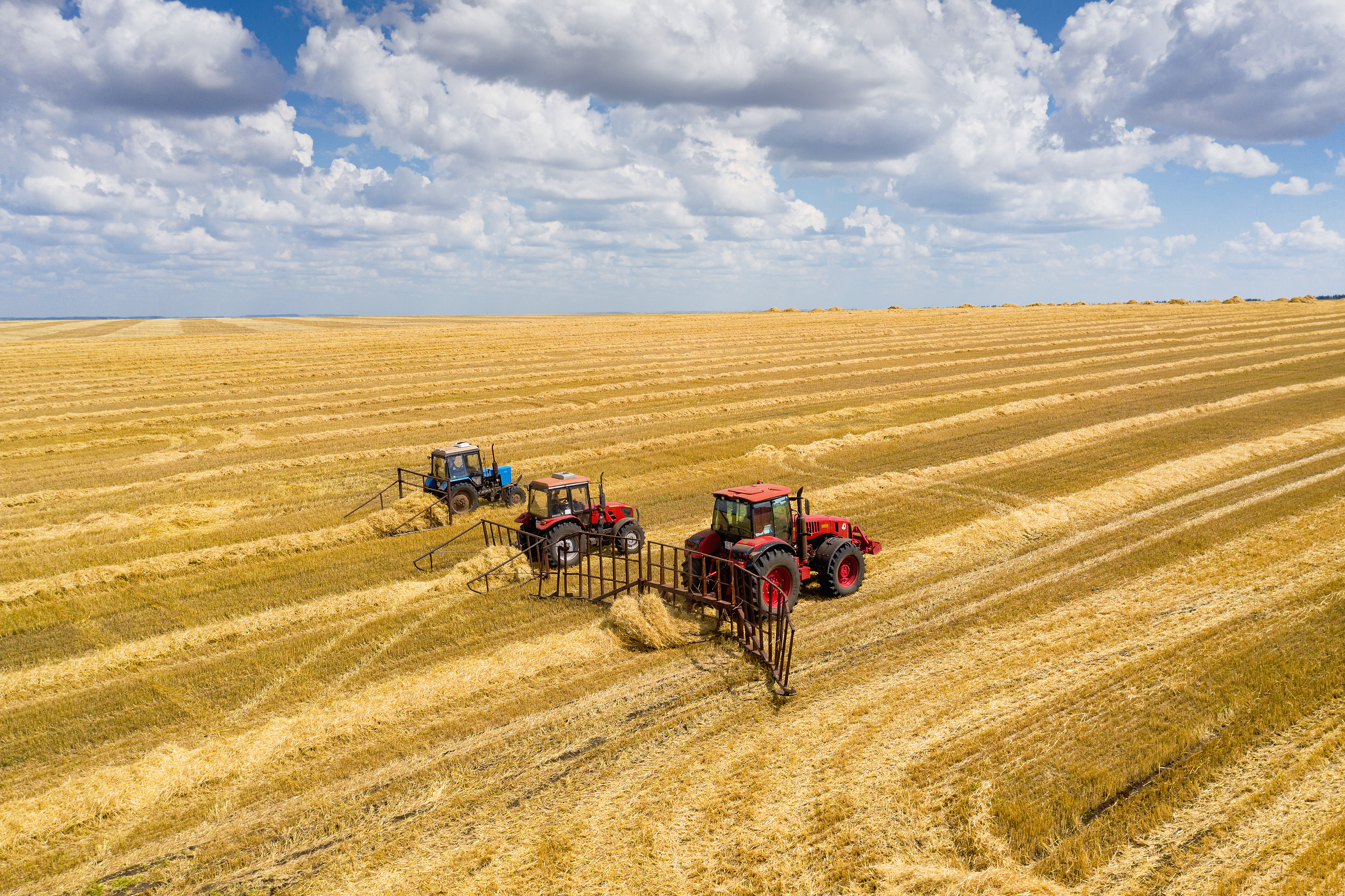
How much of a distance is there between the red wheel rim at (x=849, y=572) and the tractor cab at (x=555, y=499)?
498 centimetres

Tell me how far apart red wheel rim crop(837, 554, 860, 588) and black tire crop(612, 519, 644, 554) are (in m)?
3.73

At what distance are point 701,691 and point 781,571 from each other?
8.58 ft

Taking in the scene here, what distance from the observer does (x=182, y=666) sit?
10758mm

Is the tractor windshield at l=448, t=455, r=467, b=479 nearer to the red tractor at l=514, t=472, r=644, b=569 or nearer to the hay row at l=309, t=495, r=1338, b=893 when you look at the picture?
the red tractor at l=514, t=472, r=644, b=569

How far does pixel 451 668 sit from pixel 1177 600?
425 inches

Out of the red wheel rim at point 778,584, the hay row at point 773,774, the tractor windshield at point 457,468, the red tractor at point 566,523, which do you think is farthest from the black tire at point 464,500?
the hay row at point 773,774

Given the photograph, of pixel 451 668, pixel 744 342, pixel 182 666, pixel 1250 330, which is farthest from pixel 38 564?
pixel 1250 330

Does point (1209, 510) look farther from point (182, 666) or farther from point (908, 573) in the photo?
point (182, 666)

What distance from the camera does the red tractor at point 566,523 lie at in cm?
1385

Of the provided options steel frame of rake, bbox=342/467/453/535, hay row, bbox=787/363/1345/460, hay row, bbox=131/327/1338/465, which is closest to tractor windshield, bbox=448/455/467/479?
steel frame of rake, bbox=342/467/453/535

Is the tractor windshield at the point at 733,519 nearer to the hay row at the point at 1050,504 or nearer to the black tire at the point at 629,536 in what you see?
the black tire at the point at 629,536

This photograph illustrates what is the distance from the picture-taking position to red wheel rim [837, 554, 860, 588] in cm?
1223

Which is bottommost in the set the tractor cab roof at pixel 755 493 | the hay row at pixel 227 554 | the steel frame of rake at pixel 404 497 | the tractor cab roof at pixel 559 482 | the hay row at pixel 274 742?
the hay row at pixel 274 742

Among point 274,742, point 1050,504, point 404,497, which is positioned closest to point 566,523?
point 274,742
